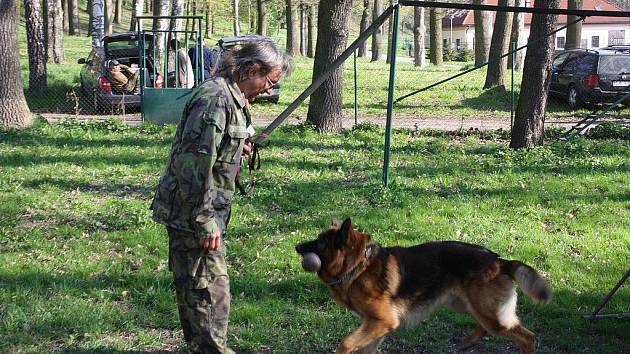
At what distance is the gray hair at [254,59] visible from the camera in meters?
3.90

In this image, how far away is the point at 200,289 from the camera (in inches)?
159

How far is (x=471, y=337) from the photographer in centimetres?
482

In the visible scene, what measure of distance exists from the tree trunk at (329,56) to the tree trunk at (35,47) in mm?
8413

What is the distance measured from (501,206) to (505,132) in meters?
6.49

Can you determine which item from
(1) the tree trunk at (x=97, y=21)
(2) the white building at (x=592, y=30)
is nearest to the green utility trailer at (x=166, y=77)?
(1) the tree trunk at (x=97, y=21)

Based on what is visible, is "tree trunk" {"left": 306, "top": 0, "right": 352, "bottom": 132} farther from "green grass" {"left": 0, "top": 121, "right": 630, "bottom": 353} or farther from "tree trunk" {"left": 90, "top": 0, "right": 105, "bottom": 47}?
"tree trunk" {"left": 90, "top": 0, "right": 105, "bottom": 47}

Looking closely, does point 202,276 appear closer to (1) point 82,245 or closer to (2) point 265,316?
(2) point 265,316

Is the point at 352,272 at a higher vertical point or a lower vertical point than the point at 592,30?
lower

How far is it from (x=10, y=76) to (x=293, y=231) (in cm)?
853

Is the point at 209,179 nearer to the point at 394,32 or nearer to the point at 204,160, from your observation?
the point at 204,160

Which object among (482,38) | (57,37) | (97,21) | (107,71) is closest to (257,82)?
(107,71)

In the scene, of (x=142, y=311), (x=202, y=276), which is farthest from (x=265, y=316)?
(x=202, y=276)

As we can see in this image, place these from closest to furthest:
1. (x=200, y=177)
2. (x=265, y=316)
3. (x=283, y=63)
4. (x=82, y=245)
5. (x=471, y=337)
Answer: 1. (x=200, y=177)
2. (x=283, y=63)
3. (x=471, y=337)
4. (x=265, y=316)
5. (x=82, y=245)

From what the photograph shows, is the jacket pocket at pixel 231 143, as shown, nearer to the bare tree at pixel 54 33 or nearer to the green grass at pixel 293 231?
the green grass at pixel 293 231
